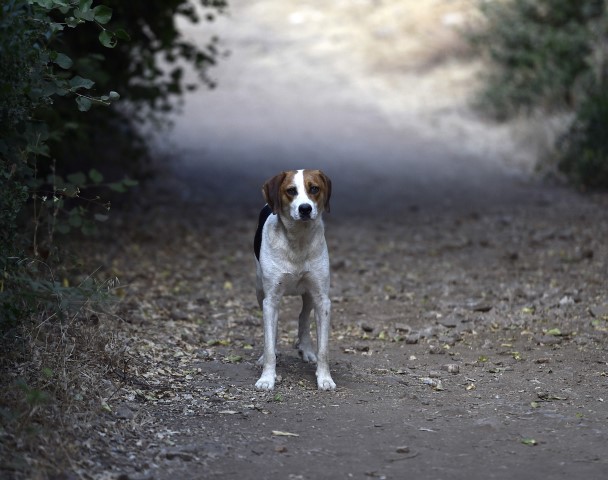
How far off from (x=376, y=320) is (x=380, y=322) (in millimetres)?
76

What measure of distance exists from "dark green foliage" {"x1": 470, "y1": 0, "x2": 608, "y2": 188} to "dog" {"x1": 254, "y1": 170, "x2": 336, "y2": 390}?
28.4 ft

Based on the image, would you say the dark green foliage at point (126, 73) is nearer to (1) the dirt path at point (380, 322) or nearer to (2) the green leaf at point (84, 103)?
(1) the dirt path at point (380, 322)

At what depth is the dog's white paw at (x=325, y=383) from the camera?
5973 millimetres

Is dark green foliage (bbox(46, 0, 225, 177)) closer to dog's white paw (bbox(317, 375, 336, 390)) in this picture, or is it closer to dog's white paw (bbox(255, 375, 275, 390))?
dog's white paw (bbox(255, 375, 275, 390))

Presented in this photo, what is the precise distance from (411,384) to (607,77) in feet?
37.5

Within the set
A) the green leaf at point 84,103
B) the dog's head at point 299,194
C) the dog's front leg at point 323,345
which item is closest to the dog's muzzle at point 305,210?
the dog's head at point 299,194

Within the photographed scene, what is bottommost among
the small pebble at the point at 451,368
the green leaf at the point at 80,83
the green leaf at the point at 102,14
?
the small pebble at the point at 451,368

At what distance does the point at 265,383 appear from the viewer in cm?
595

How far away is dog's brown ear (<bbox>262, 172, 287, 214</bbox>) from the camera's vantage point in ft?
19.3

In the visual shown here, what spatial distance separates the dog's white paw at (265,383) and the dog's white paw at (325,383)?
29cm

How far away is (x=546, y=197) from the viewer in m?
13.6

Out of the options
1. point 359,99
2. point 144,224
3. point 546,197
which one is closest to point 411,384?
point 144,224

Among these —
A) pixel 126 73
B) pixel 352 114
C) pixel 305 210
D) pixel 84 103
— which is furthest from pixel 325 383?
pixel 352 114

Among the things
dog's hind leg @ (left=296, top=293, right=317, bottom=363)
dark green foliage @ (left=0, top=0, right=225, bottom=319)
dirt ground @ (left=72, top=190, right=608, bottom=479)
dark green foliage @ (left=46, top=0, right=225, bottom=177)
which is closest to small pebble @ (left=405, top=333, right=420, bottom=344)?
dirt ground @ (left=72, top=190, right=608, bottom=479)
